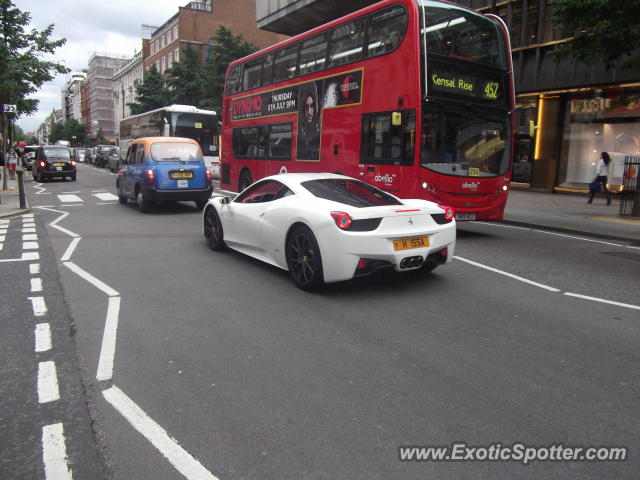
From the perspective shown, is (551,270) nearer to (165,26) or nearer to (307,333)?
(307,333)

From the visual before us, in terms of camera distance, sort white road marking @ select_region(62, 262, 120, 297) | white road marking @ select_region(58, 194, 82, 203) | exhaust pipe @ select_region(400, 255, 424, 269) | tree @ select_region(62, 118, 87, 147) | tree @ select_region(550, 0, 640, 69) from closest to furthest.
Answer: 1. exhaust pipe @ select_region(400, 255, 424, 269)
2. white road marking @ select_region(62, 262, 120, 297)
3. tree @ select_region(550, 0, 640, 69)
4. white road marking @ select_region(58, 194, 82, 203)
5. tree @ select_region(62, 118, 87, 147)

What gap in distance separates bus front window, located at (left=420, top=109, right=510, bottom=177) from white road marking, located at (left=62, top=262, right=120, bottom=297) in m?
5.88

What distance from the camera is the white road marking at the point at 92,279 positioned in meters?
5.86

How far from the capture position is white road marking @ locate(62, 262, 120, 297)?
19.2 ft

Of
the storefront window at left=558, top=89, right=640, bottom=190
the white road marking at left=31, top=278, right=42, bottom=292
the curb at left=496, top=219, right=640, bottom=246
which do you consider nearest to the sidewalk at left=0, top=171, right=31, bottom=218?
the white road marking at left=31, top=278, right=42, bottom=292

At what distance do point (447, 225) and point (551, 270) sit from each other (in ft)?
7.09

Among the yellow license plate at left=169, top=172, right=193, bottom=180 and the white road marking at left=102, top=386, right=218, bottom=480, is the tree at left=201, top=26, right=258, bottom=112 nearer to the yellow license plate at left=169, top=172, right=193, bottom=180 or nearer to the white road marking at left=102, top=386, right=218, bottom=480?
the yellow license plate at left=169, top=172, right=193, bottom=180

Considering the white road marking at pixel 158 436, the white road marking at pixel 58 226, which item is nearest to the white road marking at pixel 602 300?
the white road marking at pixel 158 436

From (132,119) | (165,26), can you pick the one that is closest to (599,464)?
(132,119)

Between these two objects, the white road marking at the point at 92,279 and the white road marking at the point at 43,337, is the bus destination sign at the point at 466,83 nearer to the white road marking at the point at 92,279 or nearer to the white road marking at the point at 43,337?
the white road marking at the point at 92,279

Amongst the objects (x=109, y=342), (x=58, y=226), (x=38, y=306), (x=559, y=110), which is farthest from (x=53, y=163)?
(x=109, y=342)

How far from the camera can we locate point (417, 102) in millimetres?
9234

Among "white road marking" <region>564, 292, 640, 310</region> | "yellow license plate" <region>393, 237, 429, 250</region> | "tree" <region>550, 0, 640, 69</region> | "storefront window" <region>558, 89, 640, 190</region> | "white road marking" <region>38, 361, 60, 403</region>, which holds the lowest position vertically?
"white road marking" <region>38, 361, 60, 403</region>

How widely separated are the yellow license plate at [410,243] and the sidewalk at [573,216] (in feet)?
21.8
